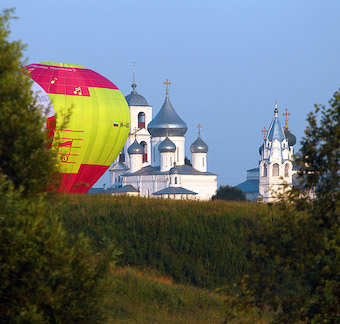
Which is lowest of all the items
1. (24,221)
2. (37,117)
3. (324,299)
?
(324,299)

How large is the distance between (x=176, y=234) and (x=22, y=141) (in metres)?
10.9

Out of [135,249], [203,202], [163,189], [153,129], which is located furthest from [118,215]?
[153,129]

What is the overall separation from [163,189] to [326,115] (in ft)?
292

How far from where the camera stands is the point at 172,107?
350 feet

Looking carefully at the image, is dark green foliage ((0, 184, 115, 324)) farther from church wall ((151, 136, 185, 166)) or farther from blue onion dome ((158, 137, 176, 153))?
church wall ((151, 136, 185, 166))

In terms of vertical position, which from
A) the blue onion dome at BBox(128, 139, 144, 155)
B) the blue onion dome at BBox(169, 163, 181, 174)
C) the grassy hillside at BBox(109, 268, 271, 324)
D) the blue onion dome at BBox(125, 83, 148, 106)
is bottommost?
the grassy hillside at BBox(109, 268, 271, 324)

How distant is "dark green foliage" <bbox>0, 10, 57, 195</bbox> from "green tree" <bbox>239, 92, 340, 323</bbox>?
263 cm

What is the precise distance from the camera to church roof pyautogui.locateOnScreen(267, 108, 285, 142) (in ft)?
352

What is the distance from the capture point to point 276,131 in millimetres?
107625

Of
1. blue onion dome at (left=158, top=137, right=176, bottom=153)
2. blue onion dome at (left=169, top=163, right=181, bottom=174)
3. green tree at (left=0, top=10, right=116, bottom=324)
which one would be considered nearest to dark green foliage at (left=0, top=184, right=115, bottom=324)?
green tree at (left=0, top=10, right=116, bottom=324)

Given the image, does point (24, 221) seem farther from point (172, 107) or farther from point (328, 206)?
point (172, 107)

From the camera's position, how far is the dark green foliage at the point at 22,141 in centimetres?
890

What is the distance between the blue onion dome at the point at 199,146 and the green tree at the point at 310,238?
308 feet

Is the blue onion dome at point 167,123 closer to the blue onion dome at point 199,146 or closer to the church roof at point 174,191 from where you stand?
the blue onion dome at point 199,146
